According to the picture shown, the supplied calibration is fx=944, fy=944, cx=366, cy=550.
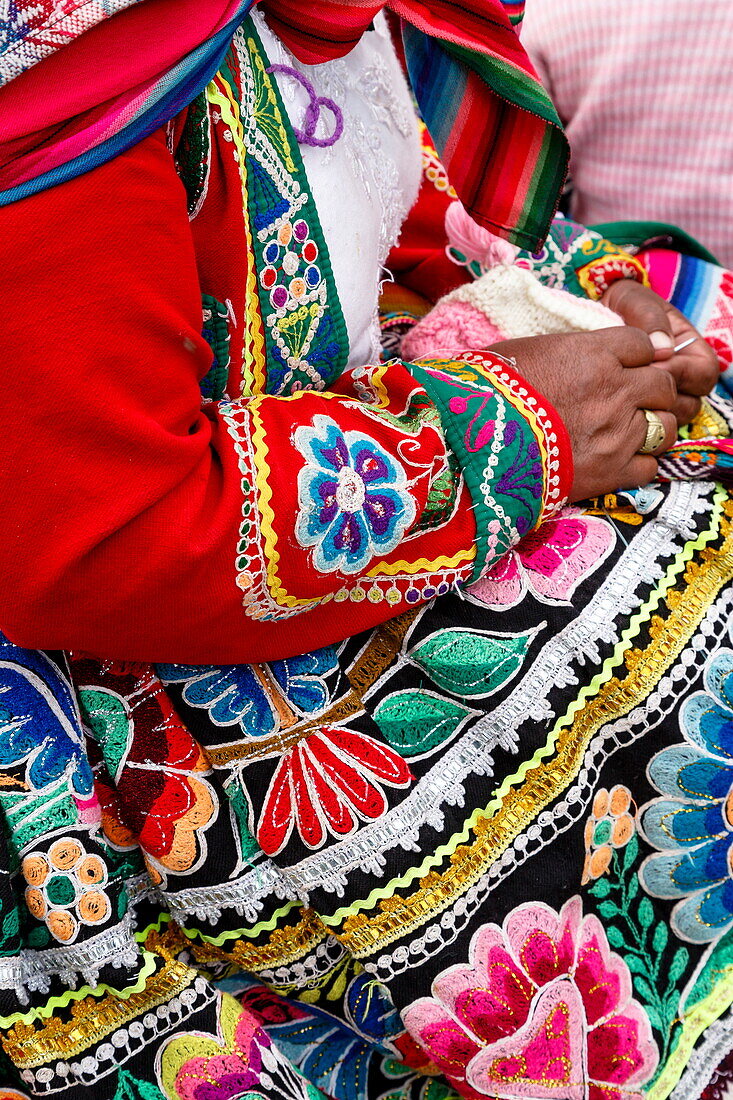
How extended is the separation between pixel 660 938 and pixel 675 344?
694mm

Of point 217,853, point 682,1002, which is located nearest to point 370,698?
point 217,853

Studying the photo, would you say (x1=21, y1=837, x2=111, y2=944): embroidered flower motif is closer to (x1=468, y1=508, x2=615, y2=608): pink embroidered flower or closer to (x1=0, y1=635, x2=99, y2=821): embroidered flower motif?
(x1=0, y1=635, x2=99, y2=821): embroidered flower motif

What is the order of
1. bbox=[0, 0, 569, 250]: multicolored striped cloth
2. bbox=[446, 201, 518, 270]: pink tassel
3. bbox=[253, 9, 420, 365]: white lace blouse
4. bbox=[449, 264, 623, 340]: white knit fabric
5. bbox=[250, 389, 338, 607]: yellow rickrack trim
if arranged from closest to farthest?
bbox=[0, 0, 569, 250]: multicolored striped cloth → bbox=[250, 389, 338, 607]: yellow rickrack trim → bbox=[253, 9, 420, 365]: white lace blouse → bbox=[449, 264, 623, 340]: white knit fabric → bbox=[446, 201, 518, 270]: pink tassel

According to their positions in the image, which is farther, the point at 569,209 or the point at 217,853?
the point at 569,209

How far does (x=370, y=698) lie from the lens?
875 millimetres

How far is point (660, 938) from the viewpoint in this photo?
96 centimetres

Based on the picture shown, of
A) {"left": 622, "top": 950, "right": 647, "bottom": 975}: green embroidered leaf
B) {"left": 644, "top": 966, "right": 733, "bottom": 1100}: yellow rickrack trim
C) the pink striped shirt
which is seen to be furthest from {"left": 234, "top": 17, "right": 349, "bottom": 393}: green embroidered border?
the pink striped shirt

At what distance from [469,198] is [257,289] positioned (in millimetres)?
420

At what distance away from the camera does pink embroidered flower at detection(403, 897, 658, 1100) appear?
85cm

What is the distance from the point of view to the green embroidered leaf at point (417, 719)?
87 centimetres

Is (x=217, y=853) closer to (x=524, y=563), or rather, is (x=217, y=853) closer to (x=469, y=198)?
(x=524, y=563)

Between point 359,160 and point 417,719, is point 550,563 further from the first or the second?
point 359,160

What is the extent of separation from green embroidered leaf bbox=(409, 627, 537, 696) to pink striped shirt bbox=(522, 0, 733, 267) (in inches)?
37.9

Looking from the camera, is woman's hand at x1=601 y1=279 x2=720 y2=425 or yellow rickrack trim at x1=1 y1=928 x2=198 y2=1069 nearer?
yellow rickrack trim at x1=1 y1=928 x2=198 y2=1069
